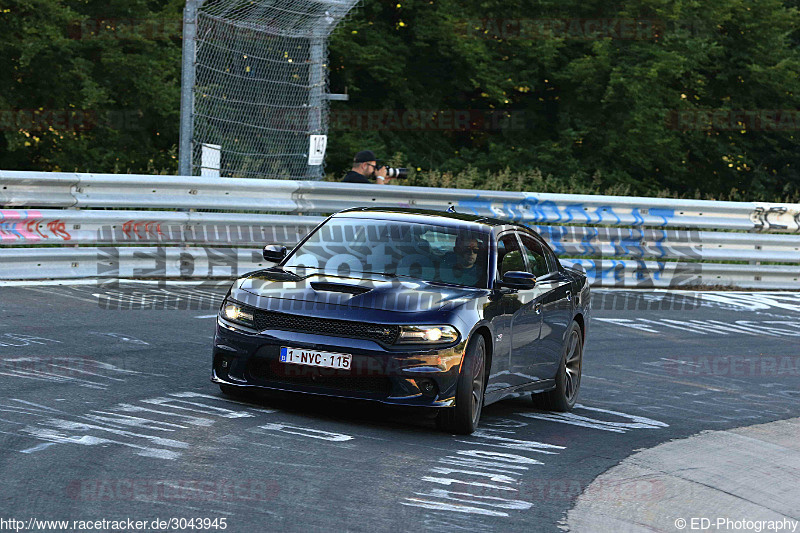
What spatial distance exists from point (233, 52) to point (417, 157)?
1667 cm

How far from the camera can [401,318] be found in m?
8.03

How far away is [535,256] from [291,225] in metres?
7.01

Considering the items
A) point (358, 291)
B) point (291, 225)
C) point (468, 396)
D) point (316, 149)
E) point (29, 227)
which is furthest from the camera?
point (316, 149)

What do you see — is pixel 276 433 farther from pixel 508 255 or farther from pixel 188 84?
pixel 188 84

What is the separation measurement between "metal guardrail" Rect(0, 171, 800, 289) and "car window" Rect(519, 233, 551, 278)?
616 centimetres

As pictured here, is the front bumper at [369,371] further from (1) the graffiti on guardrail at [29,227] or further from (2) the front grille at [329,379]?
(1) the graffiti on guardrail at [29,227]

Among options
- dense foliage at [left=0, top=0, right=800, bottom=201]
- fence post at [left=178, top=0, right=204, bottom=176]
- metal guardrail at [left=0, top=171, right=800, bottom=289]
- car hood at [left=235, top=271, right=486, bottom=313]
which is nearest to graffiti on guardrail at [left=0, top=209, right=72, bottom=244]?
metal guardrail at [left=0, top=171, right=800, bottom=289]

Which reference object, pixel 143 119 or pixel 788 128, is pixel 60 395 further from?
pixel 788 128

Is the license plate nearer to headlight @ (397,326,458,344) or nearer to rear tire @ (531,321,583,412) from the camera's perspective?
headlight @ (397,326,458,344)

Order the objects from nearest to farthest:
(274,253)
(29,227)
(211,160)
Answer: (274,253), (29,227), (211,160)

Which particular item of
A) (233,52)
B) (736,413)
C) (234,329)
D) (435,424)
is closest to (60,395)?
(234,329)

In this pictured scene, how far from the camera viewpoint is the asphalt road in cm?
595

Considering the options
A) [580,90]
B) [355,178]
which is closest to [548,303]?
[355,178]

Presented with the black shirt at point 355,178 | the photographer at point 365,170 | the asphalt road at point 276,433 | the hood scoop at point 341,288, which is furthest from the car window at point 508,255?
the black shirt at point 355,178
